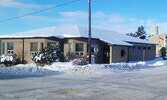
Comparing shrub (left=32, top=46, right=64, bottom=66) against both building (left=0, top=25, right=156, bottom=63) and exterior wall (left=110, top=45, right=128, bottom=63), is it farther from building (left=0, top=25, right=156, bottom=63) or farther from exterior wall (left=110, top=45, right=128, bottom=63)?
exterior wall (left=110, top=45, right=128, bottom=63)

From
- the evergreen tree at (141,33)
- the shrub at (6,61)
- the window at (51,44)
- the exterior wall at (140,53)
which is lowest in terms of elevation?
the shrub at (6,61)

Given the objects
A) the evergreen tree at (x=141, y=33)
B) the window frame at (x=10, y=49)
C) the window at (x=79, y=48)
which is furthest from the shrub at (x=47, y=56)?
the evergreen tree at (x=141, y=33)

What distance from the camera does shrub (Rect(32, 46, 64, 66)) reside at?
20.8 meters

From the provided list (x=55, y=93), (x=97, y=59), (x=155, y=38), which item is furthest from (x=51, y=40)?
(x=155, y=38)

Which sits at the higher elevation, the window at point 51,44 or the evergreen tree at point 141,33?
the evergreen tree at point 141,33

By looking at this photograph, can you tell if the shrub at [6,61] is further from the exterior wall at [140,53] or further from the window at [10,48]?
the exterior wall at [140,53]

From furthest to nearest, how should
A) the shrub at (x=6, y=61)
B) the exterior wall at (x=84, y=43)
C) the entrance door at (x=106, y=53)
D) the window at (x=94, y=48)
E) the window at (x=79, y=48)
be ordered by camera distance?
the entrance door at (x=106, y=53) → the window at (x=94, y=48) → the window at (x=79, y=48) → the exterior wall at (x=84, y=43) → the shrub at (x=6, y=61)

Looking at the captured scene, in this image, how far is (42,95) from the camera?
7.91 meters

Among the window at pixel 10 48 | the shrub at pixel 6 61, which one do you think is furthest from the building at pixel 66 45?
the shrub at pixel 6 61

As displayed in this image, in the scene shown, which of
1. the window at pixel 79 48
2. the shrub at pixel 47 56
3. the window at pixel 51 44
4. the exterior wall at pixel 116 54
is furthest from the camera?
the exterior wall at pixel 116 54

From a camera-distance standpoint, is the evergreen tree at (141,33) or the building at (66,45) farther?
the evergreen tree at (141,33)

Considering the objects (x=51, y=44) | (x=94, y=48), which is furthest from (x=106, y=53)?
(x=51, y=44)

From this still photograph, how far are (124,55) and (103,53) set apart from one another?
3.07 meters

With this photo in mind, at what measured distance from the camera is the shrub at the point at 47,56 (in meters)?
20.8
